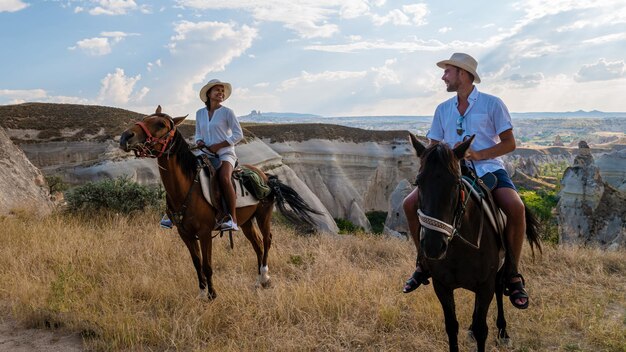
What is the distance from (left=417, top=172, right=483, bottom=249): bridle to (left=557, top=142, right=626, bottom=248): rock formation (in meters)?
19.4

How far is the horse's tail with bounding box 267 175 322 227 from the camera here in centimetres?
716

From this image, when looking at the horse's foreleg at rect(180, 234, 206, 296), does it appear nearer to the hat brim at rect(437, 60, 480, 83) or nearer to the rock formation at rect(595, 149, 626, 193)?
the hat brim at rect(437, 60, 480, 83)

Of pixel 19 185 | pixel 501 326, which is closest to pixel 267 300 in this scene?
pixel 501 326

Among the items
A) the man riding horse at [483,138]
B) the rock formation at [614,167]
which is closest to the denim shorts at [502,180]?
the man riding horse at [483,138]

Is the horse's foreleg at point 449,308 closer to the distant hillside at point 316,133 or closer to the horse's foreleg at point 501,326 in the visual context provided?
the horse's foreleg at point 501,326

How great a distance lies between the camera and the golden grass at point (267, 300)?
14.7 feet

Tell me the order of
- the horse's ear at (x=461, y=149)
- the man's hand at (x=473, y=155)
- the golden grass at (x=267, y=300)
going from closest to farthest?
the horse's ear at (x=461, y=149) → the man's hand at (x=473, y=155) → the golden grass at (x=267, y=300)

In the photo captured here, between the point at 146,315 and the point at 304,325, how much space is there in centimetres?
187

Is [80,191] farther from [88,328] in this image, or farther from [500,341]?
[500,341]

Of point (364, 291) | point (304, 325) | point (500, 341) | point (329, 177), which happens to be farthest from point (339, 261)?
point (329, 177)

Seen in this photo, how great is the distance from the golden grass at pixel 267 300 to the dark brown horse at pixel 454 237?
95 centimetres

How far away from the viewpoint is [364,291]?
5691 mm

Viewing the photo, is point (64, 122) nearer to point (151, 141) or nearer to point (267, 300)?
point (151, 141)

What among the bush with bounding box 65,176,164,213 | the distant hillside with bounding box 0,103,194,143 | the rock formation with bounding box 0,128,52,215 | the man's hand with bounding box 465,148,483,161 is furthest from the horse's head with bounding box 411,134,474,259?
the distant hillside with bounding box 0,103,194,143
